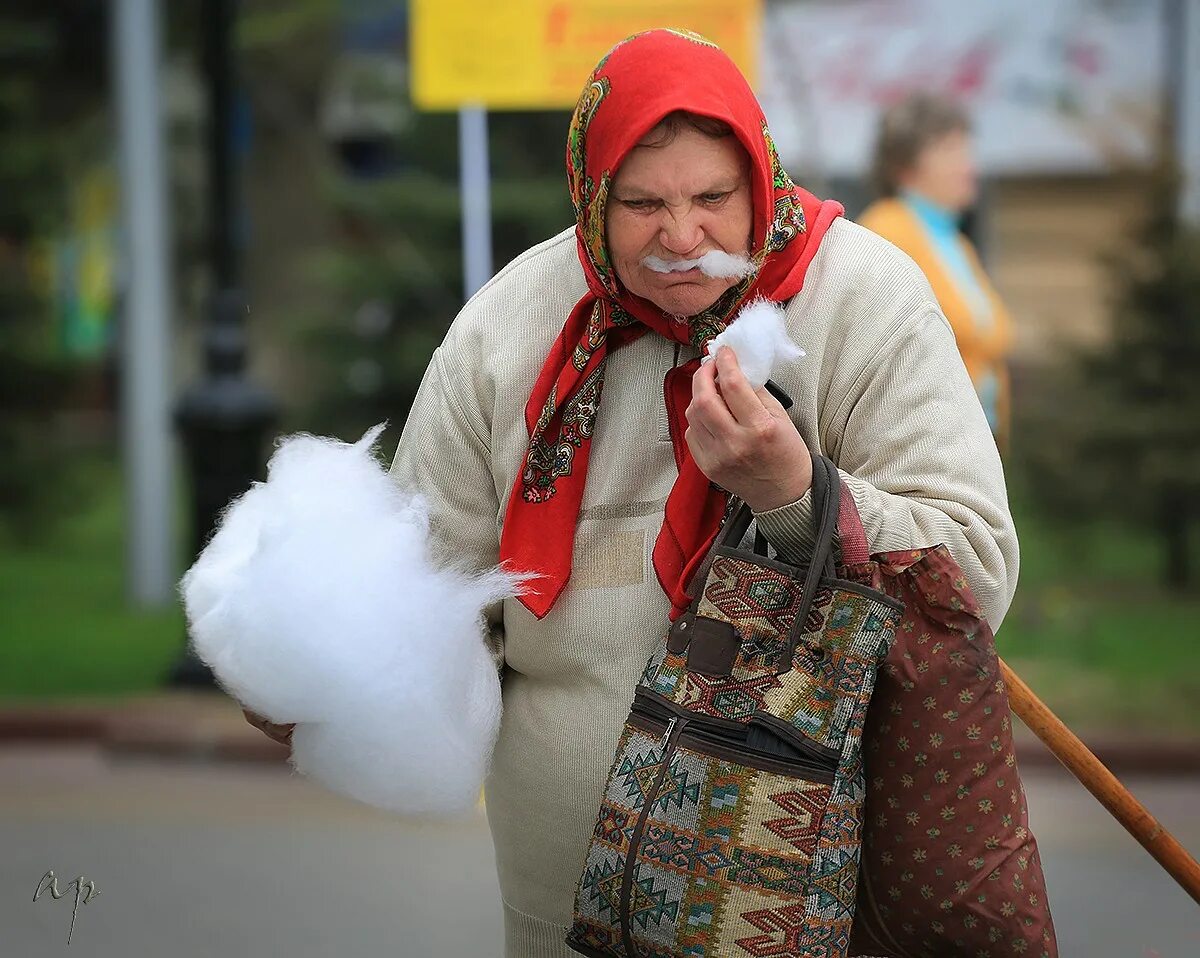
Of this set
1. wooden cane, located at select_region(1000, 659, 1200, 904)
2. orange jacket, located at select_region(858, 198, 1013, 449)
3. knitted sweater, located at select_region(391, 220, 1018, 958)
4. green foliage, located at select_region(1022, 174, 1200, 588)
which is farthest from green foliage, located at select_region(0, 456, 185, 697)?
wooden cane, located at select_region(1000, 659, 1200, 904)

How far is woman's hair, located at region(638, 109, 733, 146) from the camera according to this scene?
2.17 metres

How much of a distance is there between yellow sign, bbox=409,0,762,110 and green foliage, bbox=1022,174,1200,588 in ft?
8.80

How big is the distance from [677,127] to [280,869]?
420 centimetres

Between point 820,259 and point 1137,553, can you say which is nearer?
point 820,259

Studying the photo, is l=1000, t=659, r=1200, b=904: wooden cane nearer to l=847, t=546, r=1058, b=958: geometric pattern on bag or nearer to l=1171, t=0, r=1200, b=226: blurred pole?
l=847, t=546, r=1058, b=958: geometric pattern on bag

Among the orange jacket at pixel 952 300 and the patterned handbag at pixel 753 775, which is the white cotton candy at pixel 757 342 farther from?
the orange jacket at pixel 952 300

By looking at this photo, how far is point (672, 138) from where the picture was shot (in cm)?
218

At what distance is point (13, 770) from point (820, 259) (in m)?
5.68

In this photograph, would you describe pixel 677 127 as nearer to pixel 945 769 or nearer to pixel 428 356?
pixel 945 769

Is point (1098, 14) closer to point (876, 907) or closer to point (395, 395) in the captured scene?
point (395, 395)

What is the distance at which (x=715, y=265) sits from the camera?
2.17 m

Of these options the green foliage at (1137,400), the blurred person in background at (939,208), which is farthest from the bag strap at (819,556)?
the green foliage at (1137,400)

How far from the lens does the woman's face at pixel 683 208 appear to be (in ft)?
7.12

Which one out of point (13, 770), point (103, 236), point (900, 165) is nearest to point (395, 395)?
point (13, 770)
